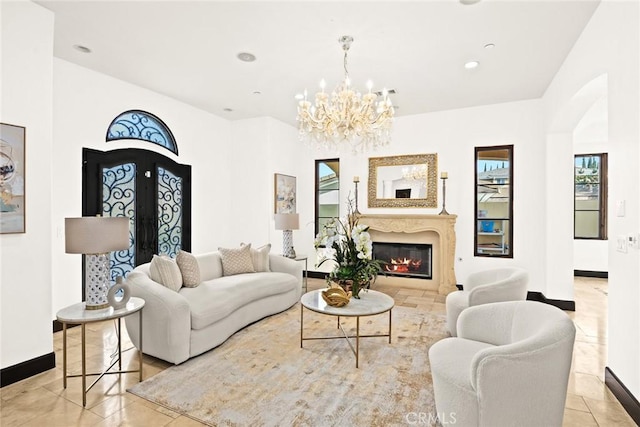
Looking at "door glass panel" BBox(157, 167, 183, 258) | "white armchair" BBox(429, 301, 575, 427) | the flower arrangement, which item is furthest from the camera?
"door glass panel" BBox(157, 167, 183, 258)

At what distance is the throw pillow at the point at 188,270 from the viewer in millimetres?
3664

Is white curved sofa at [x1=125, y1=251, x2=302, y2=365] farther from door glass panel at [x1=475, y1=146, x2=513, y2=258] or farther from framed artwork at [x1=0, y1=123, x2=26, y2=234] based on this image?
door glass panel at [x1=475, y1=146, x2=513, y2=258]

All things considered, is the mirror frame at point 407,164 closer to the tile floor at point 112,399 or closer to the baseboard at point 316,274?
the baseboard at point 316,274

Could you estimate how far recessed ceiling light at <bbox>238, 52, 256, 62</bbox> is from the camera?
3.64 meters

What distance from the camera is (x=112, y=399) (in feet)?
7.88

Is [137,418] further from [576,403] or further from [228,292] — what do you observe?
[576,403]

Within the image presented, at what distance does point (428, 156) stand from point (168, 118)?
14.1 ft

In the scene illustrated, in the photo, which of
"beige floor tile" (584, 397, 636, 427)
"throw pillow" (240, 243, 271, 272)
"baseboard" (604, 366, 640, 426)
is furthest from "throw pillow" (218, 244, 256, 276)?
"baseboard" (604, 366, 640, 426)

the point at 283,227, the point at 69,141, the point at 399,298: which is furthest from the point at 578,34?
the point at 69,141

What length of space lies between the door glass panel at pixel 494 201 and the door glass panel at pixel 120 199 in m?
5.24

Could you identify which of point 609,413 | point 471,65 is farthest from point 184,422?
point 471,65

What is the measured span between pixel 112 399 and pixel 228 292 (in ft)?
4.56

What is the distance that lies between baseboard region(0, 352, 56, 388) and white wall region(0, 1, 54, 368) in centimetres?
4

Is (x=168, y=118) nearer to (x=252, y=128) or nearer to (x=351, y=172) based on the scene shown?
(x=252, y=128)
